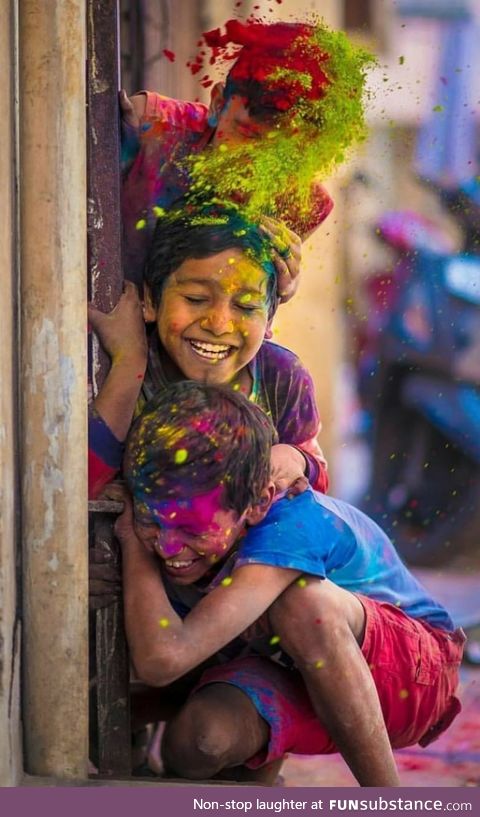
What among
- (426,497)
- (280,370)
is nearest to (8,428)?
(280,370)

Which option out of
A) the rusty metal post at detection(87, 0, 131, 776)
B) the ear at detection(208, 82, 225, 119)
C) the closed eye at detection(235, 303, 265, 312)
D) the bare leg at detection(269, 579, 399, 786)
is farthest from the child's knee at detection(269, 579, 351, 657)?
the ear at detection(208, 82, 225, 119)

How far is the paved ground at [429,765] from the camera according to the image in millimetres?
2494

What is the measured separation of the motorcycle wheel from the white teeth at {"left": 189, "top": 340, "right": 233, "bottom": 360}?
137cm

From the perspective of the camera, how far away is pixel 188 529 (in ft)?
7.00

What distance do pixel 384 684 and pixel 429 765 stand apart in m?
0.50

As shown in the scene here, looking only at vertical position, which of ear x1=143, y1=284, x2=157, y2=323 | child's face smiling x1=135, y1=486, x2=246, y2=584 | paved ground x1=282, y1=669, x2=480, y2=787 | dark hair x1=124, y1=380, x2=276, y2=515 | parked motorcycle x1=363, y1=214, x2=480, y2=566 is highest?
ear x1=143, y1=284, x2=157, y2=323

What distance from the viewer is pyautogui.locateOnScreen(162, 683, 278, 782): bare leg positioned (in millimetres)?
2113

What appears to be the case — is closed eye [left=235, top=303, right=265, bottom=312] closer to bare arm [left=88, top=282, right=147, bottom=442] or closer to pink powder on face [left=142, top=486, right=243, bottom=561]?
bare arm [left=88, top=282, right=147, bottom=442]

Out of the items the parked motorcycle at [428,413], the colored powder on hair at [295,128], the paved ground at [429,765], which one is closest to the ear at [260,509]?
the colored powder on hair at [295,128]

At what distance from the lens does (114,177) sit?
2.20m

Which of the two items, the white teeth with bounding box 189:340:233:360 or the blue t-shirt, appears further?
the white teeth with bounding box 189:340:233:360

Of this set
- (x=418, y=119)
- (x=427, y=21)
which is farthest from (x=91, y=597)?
(x=427, y=21)

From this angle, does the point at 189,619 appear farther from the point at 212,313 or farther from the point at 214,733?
the point at 212,313

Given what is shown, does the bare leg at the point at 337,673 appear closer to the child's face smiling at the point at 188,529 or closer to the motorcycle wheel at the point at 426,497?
the child's face smiling at the point at 188,529
